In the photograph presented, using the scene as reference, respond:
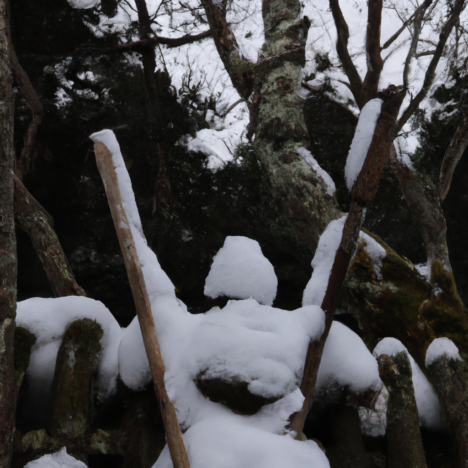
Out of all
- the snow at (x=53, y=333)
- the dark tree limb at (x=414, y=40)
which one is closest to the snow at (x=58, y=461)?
the snow at (x=53, y=333)

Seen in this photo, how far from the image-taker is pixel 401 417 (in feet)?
5.20

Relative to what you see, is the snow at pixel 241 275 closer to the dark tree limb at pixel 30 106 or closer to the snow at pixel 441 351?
the snow at pixel 441 351

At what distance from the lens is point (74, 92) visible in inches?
181

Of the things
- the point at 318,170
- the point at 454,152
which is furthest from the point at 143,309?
the point at 454,152

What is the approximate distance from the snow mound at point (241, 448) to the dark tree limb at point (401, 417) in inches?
19.7

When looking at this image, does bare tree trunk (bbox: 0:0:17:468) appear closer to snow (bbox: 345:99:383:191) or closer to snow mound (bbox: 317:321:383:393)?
snow mound (bbox: 317:321:383:393)

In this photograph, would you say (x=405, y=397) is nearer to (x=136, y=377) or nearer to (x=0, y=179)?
(x=136, y=377)

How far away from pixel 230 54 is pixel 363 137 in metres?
2.70

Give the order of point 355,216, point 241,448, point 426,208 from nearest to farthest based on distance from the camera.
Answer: point 241,448 < point 355,216 < point 426,208

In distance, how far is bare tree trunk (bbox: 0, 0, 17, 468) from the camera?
1271 millimetres

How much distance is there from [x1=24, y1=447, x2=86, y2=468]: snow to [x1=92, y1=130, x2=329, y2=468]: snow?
32 centimetres

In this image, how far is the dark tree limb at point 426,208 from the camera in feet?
13.2

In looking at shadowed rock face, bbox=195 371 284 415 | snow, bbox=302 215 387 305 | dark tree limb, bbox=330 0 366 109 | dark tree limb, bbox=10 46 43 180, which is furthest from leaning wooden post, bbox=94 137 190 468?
dark tree limb, bbox=330 0 366 109

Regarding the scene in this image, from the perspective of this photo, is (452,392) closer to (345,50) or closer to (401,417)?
(401,417)
